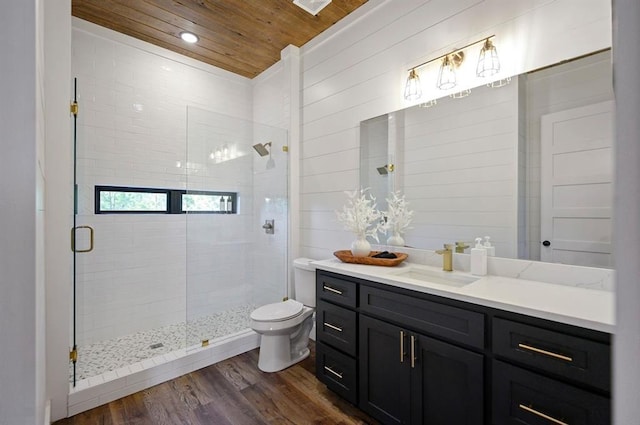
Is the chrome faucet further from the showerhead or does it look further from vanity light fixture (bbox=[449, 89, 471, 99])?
the showerhead

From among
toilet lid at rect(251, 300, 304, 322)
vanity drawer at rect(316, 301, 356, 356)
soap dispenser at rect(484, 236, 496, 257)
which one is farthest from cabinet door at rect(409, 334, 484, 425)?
toilet lid at rect(251, 300, 304, 322)

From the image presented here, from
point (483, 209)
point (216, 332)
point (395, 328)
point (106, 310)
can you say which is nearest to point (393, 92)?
point (483, 209)

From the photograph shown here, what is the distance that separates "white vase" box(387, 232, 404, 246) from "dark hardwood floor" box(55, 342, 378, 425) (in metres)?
1.13

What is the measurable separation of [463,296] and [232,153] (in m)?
2.35

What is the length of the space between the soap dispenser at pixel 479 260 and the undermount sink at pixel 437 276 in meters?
0.05

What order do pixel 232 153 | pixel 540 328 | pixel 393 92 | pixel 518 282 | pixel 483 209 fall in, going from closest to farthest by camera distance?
1. pixel 540 328
2. pixel 518 282
3. pixel 483 209
4. pixel 393 92
5. pixel 232 153

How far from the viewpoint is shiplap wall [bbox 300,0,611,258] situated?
58.6 inches

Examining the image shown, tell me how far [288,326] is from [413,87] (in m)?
2.02

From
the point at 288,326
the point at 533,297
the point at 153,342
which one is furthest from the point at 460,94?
the point at 153,342

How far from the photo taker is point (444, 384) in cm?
139

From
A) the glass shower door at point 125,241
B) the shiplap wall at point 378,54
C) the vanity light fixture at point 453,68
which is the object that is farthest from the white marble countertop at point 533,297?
the glass shower door at point 125,241

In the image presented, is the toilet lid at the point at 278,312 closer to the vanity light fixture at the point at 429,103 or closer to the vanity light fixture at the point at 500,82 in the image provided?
the vanity light fixture at the point at 429,103

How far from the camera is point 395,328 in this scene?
1582 millimetres

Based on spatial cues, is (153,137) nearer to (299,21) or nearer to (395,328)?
(299,21)
